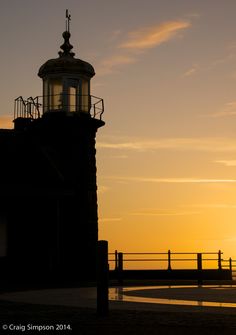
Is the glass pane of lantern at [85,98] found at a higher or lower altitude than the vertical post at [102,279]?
higher

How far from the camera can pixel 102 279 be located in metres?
14.9

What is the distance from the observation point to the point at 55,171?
3148cm

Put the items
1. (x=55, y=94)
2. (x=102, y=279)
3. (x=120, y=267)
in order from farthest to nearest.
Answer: (x=55, y=94) → (x=120, y=267) → (x=102, y=279)

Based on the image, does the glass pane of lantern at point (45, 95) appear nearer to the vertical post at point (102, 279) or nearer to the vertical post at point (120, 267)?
the vertical post at point (120, 267)

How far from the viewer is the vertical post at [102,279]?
48.1ft

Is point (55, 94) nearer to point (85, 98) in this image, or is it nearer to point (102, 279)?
point (85, 98)

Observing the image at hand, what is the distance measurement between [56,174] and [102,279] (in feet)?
54.7

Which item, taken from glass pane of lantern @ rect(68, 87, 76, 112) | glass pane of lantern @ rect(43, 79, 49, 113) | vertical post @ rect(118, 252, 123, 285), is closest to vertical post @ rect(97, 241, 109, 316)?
vertical post @ rect(118, 252, 123, 285)

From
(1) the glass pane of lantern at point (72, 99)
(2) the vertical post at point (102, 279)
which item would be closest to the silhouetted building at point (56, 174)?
(1) the glass pane of lantern at point (72, 99)

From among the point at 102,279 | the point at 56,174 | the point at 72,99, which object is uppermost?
the point at 72,99


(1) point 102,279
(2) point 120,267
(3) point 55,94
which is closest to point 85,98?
(3) point 55,94

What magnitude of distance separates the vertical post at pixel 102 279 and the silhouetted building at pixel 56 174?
14863 mm

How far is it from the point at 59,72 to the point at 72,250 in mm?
7975

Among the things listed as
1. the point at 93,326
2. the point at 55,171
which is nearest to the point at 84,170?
the point at 55,171
